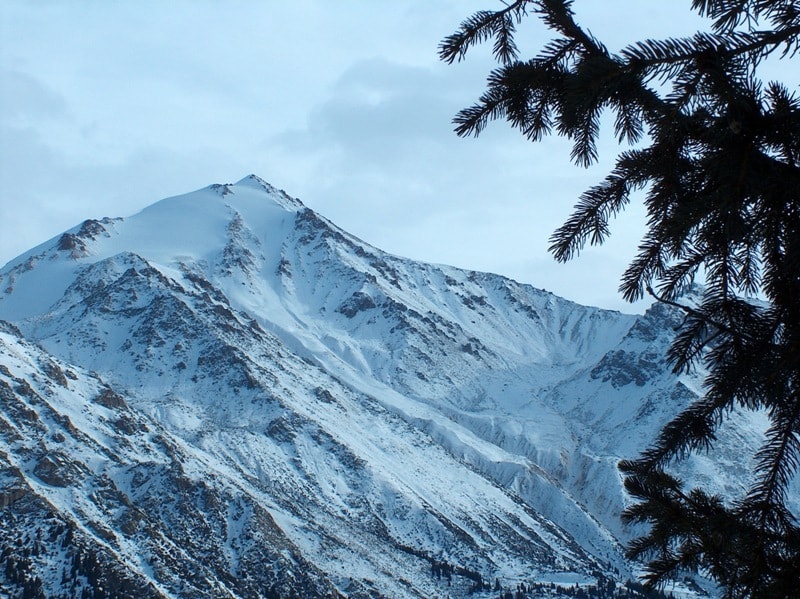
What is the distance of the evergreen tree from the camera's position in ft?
18.5

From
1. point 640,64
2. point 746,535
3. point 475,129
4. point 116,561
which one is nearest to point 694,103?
point 640,64

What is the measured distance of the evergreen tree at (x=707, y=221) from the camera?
18.5ft

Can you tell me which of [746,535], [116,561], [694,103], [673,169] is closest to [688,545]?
[746,535]

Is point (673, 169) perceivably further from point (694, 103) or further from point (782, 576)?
point (782, 576)

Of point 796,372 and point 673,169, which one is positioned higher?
point 673,169

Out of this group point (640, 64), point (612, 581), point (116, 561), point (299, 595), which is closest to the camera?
point (640, 64)

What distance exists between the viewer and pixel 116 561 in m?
126

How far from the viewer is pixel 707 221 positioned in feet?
20.9

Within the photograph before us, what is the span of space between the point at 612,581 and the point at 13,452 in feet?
356

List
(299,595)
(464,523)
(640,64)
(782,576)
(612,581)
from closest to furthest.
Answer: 1. (640,64)
2. (782,576)
3. (299,595)
4. (612,581)
5. (464,523)

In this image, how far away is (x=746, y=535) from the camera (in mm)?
6172

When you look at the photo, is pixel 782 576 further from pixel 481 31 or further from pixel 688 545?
pixel 481 31

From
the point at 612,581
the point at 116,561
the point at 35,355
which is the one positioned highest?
the point at 612,581

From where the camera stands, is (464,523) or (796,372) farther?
(464,523)
